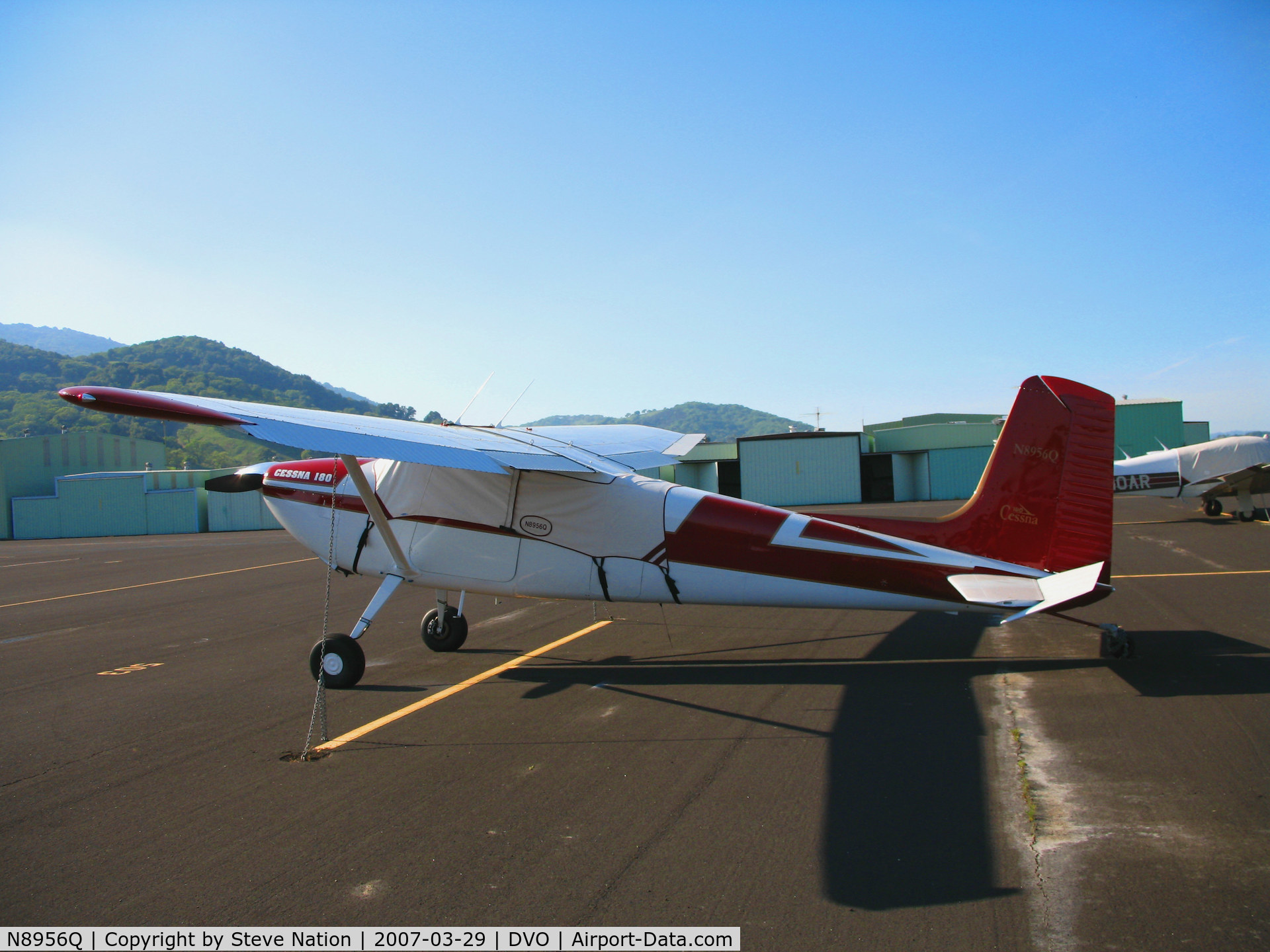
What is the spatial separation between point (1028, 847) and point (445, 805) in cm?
320

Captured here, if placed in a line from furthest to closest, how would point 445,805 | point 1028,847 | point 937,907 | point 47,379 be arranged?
point 47,379 < point 445,805 < point 1028,847 < point 937,907

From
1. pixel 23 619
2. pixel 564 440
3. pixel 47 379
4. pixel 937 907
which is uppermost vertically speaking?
pixel 47 379

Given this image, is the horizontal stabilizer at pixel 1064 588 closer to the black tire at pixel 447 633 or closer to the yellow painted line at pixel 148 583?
the black tire at pixel 447 633

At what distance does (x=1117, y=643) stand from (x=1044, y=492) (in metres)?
1.58

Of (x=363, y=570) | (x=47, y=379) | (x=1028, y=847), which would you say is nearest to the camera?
(x=1028, y=847)

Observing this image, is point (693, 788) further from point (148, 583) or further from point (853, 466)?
point (853, 466)

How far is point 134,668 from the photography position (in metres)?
8.57

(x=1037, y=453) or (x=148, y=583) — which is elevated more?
(x=1037, y=453)

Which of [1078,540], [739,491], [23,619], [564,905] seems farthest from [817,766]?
[739,491]

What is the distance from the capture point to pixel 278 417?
5863mm

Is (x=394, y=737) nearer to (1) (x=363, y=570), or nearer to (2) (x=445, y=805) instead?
(2) (x=445, y=805)

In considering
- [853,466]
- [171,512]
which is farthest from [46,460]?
[853,466]

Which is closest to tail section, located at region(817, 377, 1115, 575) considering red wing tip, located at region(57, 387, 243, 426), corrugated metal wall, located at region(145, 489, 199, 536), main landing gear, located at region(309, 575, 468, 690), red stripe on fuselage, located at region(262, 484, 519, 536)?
red stripe on fuselage, located at region(262, 484, 519, 536)
